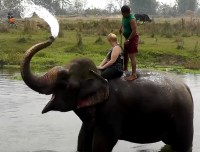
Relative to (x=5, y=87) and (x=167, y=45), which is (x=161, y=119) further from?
(x=167, y=45)

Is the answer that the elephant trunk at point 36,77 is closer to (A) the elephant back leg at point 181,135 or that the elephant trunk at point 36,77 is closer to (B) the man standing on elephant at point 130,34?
(B) the man standing on elephant at point 130,34

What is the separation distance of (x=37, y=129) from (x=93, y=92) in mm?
3034

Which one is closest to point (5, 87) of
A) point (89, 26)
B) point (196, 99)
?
point (196, 99)

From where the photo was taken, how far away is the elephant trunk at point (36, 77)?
687 centimetres

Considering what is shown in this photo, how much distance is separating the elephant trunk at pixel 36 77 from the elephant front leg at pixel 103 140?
0.97 meters

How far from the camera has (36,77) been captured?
713 centimetres

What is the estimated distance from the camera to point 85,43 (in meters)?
27.1

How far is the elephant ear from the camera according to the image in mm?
7496

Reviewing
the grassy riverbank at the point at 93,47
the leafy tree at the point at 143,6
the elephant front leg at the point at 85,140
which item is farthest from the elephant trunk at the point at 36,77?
the leafy tree at the point at 143,6

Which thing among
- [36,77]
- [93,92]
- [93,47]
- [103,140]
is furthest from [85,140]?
[93,47]

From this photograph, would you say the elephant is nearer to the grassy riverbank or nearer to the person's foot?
the person's foot

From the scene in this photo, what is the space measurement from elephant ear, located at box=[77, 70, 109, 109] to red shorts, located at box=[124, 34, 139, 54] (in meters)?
0.88

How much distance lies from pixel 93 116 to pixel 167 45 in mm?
20340

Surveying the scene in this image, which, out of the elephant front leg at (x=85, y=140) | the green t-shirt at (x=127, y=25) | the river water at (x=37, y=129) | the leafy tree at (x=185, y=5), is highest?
the green t-shirt at (x=127, y=25)
